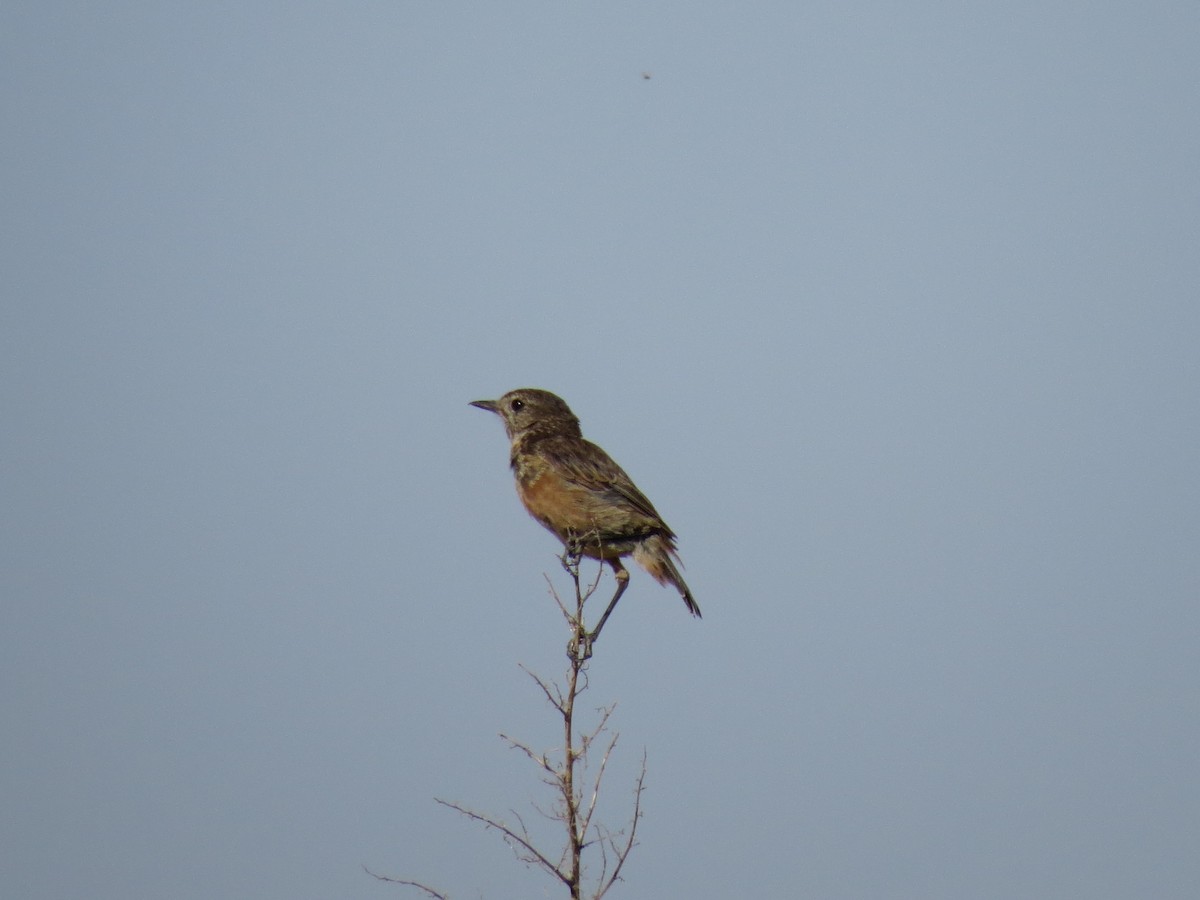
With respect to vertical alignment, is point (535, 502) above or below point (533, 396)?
below

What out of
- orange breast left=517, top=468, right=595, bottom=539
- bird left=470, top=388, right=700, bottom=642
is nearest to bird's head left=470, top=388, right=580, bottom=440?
bird left=470, top=388, right=700, bottom=642

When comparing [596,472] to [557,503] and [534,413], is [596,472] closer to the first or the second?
[557,503]

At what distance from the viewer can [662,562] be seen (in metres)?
10.4

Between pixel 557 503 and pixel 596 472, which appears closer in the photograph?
pixel 557 503

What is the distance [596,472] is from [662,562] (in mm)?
944

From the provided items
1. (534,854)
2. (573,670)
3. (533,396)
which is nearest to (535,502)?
(533,396)

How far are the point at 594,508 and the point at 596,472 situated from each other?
0.40 metres

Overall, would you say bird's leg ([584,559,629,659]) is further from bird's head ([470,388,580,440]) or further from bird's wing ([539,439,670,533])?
bird's head ([470,388,580,440])

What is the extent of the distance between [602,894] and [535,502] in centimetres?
497

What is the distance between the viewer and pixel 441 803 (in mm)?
6273

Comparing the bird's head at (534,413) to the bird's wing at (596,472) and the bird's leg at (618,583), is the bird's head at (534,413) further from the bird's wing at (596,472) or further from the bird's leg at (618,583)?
the bird's leg at (618,583)

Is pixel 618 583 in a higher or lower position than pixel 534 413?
lower

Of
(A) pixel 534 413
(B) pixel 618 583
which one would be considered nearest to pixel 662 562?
(B) pixel 618 583

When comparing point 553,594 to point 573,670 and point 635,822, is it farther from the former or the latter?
point 635,822
